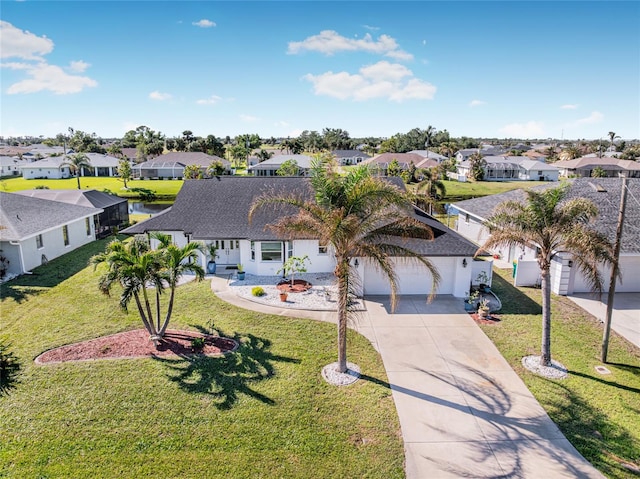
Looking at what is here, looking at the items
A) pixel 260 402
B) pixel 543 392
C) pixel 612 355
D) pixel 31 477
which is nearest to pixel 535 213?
pixel 543 392

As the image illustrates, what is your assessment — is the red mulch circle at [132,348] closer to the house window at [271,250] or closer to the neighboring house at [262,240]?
the neighboring house at [262,240]

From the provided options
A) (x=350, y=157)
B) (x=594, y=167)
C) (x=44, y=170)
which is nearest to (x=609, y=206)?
(x=594, y=167)

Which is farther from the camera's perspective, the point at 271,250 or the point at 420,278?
the point at 271,250

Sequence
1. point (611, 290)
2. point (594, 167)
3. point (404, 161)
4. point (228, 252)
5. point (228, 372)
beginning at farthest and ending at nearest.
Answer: point (404, 161) → point (594, 167) → point (228, 252) → point (611, 290) → point (228, 372)

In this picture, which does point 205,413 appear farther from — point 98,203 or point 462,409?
point 98,203

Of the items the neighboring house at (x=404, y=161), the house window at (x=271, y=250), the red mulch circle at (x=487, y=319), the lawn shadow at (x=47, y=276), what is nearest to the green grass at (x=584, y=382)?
the red mulch circle at (x=487, y=319)

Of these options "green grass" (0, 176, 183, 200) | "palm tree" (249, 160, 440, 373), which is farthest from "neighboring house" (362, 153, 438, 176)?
"palm tree" (249, 160, 440, 373)
